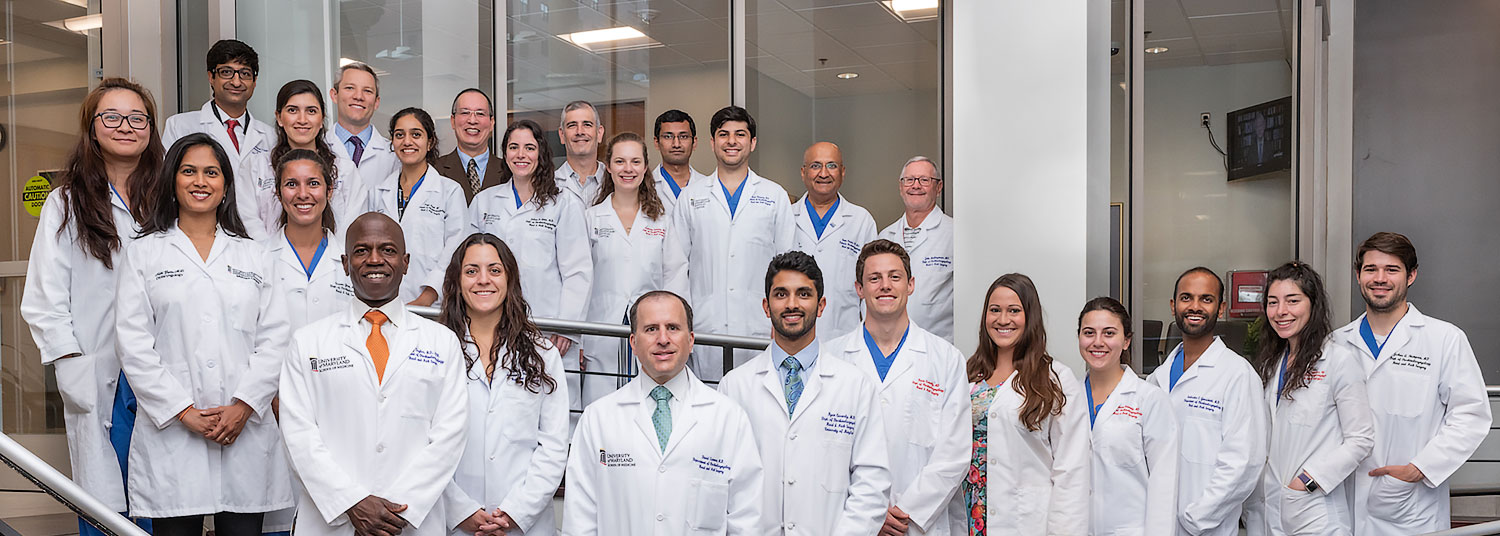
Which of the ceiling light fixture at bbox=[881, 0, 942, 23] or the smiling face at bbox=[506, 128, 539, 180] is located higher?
the ceiling light fixture at bbox=[881, 0, 942, 23]

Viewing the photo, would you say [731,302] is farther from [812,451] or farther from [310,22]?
[310,22]

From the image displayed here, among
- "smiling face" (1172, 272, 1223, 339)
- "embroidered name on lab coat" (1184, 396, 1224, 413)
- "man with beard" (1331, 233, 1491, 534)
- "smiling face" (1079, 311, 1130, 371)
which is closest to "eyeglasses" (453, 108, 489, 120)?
"smiling face" (1079, 311, 1130, 371)

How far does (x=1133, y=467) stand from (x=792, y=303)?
4.71 feet

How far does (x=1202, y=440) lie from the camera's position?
4266 millimetres

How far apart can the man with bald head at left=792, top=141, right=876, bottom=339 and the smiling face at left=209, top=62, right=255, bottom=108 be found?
247cm

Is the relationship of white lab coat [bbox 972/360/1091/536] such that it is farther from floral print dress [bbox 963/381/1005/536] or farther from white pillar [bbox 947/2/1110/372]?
white pillar [bbox 947/2/1110/372]

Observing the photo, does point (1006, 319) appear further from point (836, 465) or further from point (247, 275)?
point (247, 275)

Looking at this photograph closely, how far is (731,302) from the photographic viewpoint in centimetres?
521

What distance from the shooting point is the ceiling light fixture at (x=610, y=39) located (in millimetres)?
6906

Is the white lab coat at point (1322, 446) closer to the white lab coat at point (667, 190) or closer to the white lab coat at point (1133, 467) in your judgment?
the white lab coat at point (1133, 467)

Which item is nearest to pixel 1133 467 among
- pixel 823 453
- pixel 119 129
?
pixel 823 453

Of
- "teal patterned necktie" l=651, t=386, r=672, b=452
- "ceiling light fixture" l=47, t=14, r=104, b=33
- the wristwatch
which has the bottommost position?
the wristwatch

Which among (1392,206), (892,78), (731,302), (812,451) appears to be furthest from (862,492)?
(1392,206)

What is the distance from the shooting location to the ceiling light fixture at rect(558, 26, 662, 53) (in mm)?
6906
